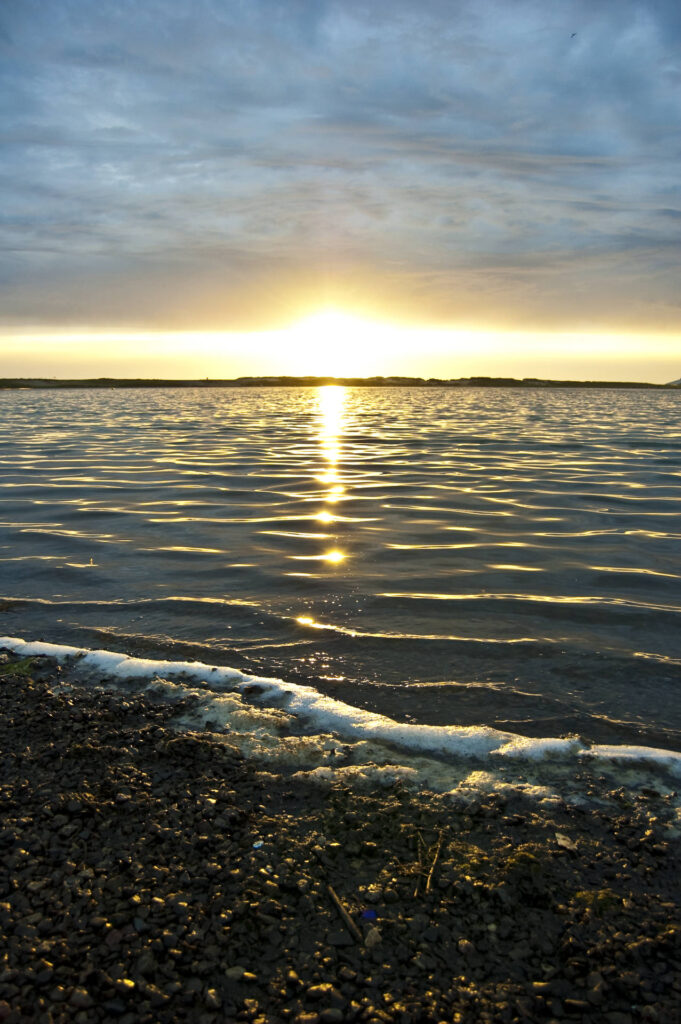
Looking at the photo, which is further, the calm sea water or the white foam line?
the calm sea water

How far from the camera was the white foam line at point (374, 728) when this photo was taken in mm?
4254

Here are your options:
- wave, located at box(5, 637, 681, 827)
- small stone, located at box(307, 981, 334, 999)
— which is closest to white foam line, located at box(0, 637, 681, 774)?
wave, located at box(5, 637, 681, 827)

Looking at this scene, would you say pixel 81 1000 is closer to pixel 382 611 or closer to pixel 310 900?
pixel 310 900

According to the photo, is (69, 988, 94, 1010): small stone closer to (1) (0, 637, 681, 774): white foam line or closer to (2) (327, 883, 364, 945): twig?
(2) (327, 883, 364, 945): twig

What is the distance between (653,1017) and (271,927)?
1512 mm

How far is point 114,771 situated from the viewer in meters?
3.89

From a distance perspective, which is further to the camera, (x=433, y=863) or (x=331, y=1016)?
(x=433, y=863)

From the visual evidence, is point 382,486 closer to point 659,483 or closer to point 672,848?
point 659,483

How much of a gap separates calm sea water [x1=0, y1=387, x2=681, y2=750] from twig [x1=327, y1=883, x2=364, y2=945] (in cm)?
196

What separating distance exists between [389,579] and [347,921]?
552 cm

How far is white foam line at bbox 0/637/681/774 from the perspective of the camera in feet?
14.0

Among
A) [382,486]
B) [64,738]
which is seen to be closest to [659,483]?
[382,486]

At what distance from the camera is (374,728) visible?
4566 mm

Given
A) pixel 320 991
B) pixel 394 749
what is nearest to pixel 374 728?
pixel 394 749
